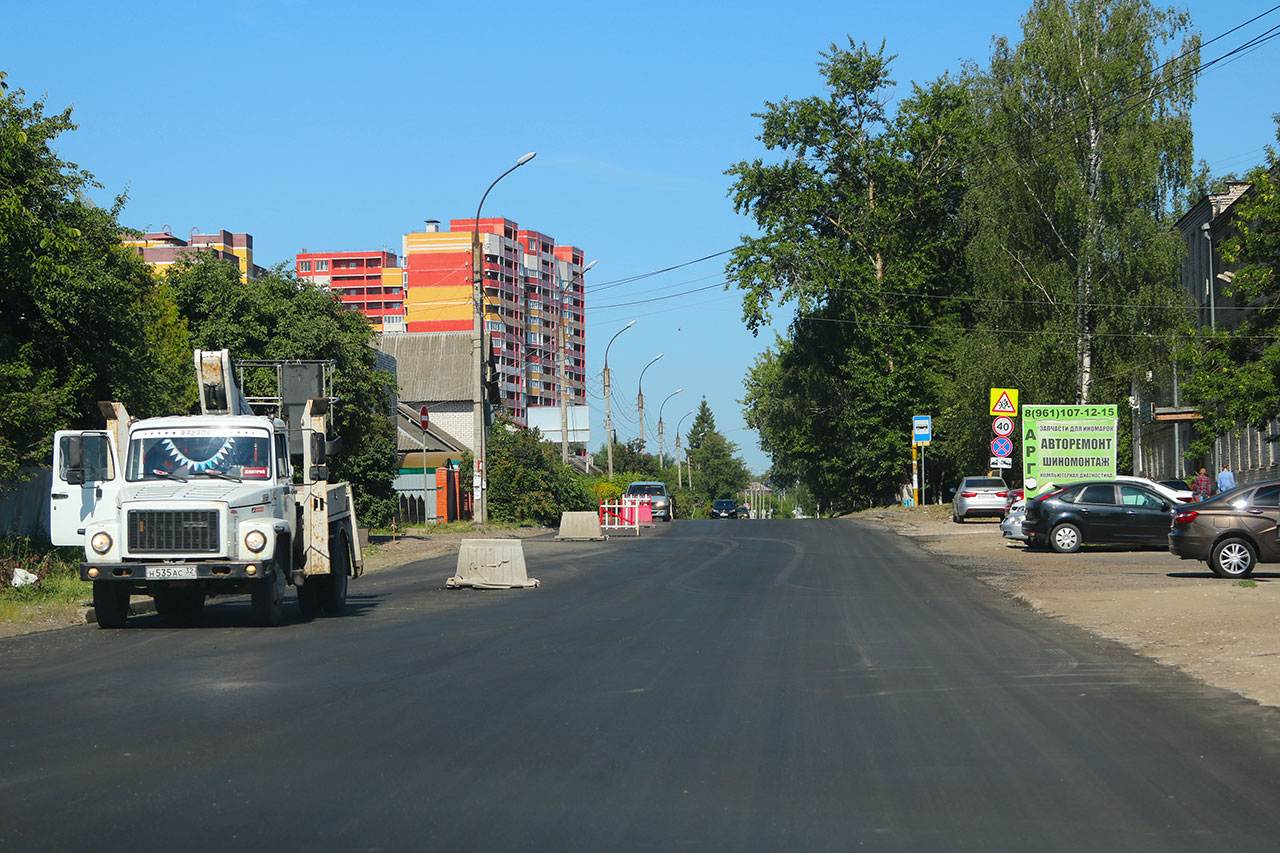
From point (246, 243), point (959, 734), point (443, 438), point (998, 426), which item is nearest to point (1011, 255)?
point (998, 426)

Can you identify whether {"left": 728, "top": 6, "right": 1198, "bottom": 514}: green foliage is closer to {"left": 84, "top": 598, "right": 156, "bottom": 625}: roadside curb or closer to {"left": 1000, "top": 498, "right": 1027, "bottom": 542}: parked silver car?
{"left": 1000, "top": 498, "right": 1027, "bottom": 542}: parked silver car

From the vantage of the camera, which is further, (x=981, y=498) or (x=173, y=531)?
(x=981, y=498)

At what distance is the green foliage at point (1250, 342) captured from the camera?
99.6ft

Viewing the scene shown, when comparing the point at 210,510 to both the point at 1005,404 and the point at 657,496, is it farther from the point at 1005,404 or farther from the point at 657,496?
the point at 657,496

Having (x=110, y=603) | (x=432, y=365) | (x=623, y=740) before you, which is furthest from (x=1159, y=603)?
(x=432, y=365)

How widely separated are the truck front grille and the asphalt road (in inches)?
39.6

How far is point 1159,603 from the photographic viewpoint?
18.0 meters

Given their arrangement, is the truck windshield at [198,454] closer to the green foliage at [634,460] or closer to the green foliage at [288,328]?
the green foliage at [288,328]

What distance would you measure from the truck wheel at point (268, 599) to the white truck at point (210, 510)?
0.01 meters

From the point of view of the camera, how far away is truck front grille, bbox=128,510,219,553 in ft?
52.4

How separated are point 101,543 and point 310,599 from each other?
3.13 meters

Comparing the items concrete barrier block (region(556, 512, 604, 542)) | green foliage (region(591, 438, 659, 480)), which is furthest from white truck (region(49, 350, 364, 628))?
green foliage (region(591, 438, 659, 480))

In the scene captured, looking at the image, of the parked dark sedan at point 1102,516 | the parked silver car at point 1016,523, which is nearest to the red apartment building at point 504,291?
the parked silver car at point 1016,523

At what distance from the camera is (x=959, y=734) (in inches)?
351
